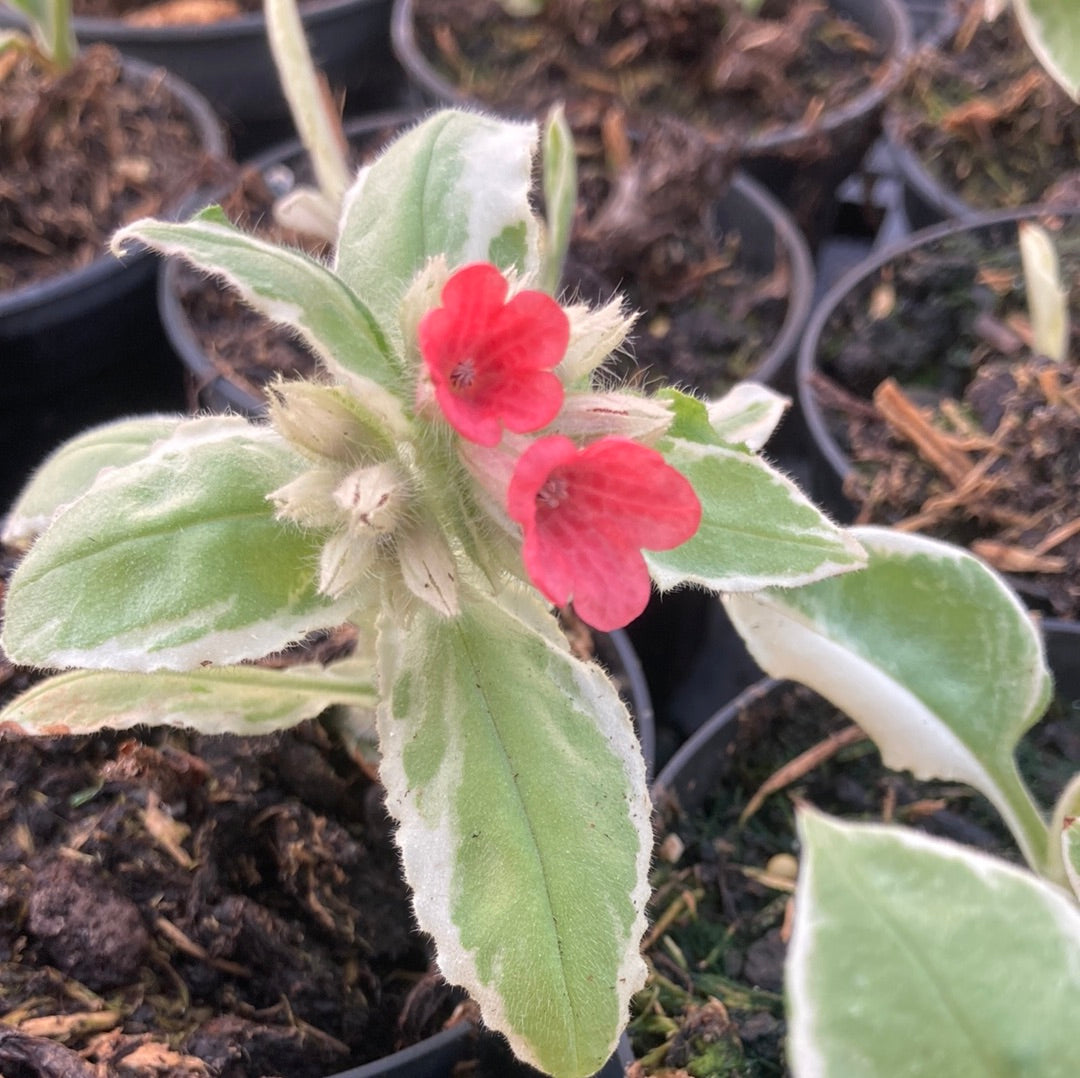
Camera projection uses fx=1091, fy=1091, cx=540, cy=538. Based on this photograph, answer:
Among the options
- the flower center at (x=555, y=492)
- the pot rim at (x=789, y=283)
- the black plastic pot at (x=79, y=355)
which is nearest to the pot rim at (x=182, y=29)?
the black plastic pot at (x=79, y=355)

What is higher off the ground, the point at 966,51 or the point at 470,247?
the point at 470,247

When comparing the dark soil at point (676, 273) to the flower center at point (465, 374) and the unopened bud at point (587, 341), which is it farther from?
the flower center at point (465, 374)

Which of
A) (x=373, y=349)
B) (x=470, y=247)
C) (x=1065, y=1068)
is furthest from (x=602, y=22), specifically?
(x=1065, y=1068)

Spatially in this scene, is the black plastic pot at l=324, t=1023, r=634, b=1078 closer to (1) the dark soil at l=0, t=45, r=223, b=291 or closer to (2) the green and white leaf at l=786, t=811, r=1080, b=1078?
(2) the green and white leaf at l=786, t=811, r=1080, b=1078

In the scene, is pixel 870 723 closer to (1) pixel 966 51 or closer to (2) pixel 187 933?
(2) pixel 187 933

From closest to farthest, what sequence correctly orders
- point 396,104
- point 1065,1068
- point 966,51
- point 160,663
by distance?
point 1065,1068 → point 160,663 → point 966,51 → point 396,104

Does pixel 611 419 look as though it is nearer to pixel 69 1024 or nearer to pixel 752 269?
pixel 69 1024
